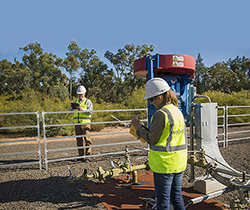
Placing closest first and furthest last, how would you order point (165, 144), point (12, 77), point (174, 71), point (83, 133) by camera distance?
point (165, 144), point (174, 71), point (83, 133), point (12, 77)

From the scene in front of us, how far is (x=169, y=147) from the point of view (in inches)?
77.6

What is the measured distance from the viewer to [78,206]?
2943 millimetres

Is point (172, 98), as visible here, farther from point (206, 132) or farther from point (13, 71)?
point (13, 71)

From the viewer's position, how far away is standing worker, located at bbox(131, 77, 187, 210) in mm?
1938

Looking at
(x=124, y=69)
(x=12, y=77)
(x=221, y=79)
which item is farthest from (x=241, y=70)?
(x=12, y=77)

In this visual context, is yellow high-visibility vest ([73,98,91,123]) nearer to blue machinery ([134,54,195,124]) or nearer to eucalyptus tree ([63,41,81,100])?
blue machinery ([134,54,195,124])

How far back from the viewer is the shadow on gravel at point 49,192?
10.2ft

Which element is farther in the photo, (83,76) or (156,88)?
(83,76)

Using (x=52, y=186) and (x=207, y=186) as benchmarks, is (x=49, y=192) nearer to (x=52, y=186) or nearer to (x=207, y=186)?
(x=52, y=186)

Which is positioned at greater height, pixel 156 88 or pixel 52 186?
pixel 156 88

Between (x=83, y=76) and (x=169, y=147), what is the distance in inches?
1013

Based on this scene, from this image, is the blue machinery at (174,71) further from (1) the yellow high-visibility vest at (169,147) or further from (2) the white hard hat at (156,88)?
(1) the yellow high-visibility vest at (169,147)

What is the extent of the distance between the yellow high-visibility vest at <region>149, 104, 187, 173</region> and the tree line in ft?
42.0

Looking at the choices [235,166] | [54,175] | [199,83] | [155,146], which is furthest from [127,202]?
[199,83]
